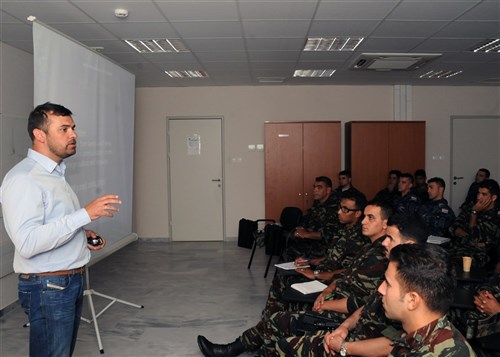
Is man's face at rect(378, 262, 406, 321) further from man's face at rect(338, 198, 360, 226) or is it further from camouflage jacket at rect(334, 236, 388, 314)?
man's face at rect(338, 198, 360, 226)

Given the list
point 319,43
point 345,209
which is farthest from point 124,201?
point 319,43

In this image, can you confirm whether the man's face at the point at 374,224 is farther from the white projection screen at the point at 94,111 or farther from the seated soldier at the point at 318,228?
the white projection screen at the point at 94,111

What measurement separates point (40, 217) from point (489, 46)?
197 inches

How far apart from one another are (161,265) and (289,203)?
92.1 inches

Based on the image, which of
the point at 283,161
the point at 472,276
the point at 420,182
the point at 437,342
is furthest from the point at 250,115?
the point at 437,342

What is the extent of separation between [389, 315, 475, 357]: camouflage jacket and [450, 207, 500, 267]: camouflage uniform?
2.56m

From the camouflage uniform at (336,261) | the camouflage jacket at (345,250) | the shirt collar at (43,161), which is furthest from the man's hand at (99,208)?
the camouflage jacket at (345,250)

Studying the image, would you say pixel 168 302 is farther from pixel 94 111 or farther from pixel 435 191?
pixel 435 191

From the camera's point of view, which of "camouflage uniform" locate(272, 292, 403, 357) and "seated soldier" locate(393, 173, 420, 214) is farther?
"seated soldier" locate(393, 173, 420, 214)

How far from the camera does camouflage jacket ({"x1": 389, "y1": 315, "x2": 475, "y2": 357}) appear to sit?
1.41 meters

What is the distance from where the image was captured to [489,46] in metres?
4.77

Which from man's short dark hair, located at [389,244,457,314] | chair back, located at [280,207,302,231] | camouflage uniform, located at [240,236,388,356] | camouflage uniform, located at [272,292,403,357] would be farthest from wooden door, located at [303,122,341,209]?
man's short dark hair, located at [389,244,457,314]

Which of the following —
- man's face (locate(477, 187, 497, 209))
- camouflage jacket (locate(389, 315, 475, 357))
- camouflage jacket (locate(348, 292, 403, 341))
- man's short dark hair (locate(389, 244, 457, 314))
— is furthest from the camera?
man's face (locate(477, 187, 497, 209))

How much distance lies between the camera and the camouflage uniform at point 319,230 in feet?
15.3
